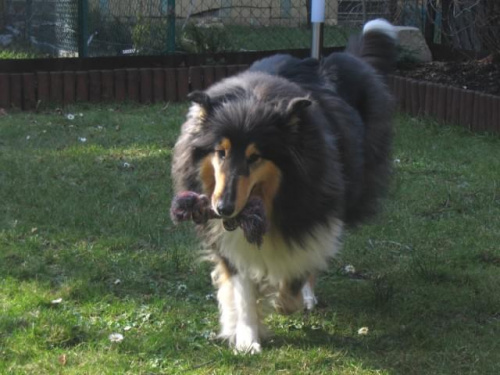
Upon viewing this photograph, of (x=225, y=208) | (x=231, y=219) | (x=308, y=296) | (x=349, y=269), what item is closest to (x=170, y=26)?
(x=349, y=269)

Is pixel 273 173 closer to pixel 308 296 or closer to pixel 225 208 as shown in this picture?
pixel 225 208

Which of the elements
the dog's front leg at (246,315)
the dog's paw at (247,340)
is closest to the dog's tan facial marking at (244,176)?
the dog's front leg at (246,315)

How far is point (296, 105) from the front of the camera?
326 centimetres

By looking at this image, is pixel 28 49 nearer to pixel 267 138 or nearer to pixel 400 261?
pixel 400 261

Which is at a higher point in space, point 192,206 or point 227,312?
point 192,206

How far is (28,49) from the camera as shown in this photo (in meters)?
9.38

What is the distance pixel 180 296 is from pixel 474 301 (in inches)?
60.6

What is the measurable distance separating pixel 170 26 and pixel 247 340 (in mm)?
6248

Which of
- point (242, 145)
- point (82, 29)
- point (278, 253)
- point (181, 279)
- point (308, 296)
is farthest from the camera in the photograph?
point (82, 29)

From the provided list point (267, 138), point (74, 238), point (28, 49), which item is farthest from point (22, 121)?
point (267, 138)

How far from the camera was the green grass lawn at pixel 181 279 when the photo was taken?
3.51 meters

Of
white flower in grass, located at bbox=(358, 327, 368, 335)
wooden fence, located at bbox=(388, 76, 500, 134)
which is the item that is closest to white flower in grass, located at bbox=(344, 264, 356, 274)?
white flower in grass, located at bbox=(358, 327, 368, 335)

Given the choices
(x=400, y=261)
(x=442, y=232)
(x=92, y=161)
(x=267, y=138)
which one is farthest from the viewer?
(x=92, y=161)

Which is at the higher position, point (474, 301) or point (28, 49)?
point (28, 49)
